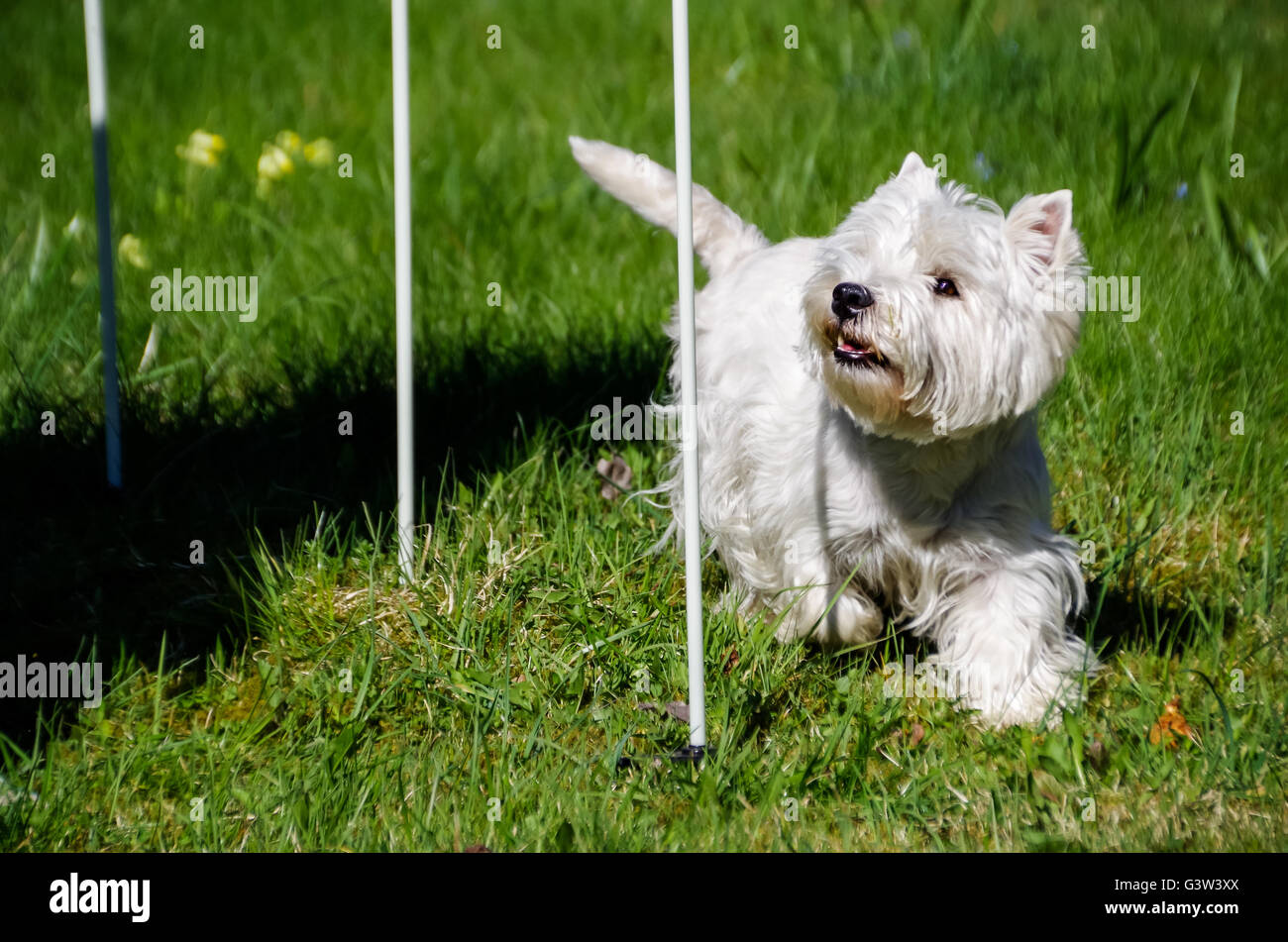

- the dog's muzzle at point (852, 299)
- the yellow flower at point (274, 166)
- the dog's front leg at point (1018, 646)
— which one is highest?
the yellow flower at point (274, 166)

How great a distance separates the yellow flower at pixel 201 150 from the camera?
5609 millimetres

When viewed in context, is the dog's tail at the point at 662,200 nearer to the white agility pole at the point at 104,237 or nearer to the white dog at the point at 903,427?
the white dog at the point at 903,427

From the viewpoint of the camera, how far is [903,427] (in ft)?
10.0

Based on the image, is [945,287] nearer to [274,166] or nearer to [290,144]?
[274,166]

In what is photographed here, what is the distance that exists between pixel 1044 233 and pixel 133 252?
11.5 ft

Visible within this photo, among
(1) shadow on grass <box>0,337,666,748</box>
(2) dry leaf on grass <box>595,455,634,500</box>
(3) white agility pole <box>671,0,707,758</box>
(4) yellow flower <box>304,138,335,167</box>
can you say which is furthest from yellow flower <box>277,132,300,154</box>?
(3) white agility pole <box>671,0,707,758</box>

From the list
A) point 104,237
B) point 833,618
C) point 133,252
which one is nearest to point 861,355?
point 833,618

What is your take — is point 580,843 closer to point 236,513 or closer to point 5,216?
point 236,513

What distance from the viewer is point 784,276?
3777 mm

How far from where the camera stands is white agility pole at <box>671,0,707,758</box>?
8.73ft

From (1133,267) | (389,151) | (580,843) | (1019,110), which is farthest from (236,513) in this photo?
(1019,110)

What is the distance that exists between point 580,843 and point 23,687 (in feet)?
4.80

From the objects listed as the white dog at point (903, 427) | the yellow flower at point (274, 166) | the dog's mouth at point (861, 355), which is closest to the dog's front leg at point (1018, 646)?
the white dog at point (903, 427)

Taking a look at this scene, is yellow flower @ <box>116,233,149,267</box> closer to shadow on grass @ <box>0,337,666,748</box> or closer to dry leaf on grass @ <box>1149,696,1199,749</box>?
shadow on grass @ <box>0,337,666,748</box>
